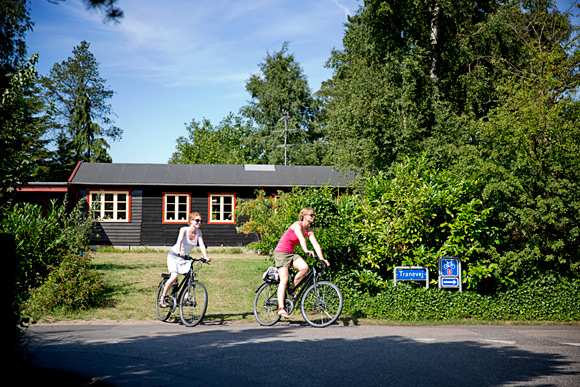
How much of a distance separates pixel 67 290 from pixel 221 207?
1543 centimetres

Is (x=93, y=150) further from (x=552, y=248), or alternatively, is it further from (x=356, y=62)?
(x=552, y=248)

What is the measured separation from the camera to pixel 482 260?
10102 mm

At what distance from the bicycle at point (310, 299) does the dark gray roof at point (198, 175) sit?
49.8ft

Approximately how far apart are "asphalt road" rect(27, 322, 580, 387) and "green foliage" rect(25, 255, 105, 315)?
1.21m

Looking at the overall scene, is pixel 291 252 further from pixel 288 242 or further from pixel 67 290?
pixel 67 290

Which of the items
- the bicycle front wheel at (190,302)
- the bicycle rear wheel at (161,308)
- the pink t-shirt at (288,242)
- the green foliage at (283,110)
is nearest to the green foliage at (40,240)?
the bicycle rear wheel at (161,308)

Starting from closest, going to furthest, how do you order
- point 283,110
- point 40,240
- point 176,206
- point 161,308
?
point 161,308
point 40,240
point 176,206
point 283,110

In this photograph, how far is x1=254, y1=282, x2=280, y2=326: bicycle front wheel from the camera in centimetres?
872

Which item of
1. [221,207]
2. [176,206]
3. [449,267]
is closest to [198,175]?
[176,206]

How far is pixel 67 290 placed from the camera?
9734 millimetres

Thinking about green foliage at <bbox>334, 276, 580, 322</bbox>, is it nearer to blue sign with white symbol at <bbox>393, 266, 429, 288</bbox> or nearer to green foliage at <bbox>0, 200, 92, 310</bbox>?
blue sign with white symbol at <bbox>393, 266, 429, 288</bbox>

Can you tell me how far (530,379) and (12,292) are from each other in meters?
5.33

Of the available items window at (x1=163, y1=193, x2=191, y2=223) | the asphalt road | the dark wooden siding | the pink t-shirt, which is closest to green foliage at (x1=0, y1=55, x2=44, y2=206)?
the asphalt road

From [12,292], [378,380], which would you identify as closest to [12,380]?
[12,292]
